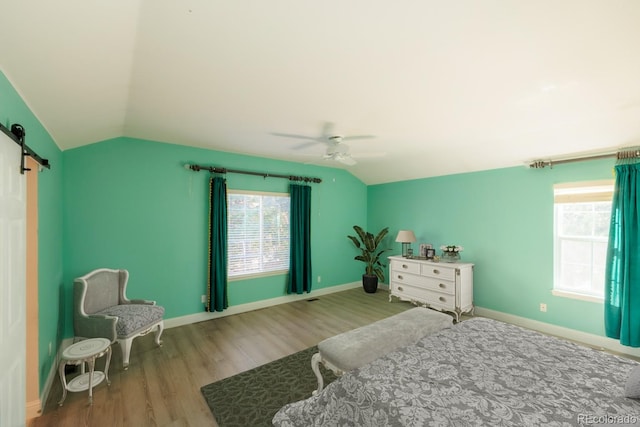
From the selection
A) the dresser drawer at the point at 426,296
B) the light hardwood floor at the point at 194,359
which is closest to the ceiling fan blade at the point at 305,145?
the light hardwood floor at the point at 194,359

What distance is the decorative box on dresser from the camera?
3982 mm

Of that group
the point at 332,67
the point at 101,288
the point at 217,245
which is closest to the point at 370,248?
the point at 217,245

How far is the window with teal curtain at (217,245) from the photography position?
3918 millimetres

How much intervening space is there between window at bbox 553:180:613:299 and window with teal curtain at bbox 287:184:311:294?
3.69 meters

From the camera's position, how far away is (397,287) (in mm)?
4793

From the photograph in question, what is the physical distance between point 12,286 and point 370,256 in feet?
16.5

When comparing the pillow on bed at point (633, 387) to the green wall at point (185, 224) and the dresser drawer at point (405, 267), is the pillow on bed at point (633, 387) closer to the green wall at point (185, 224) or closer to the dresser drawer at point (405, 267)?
the green wall at point (185, 224)

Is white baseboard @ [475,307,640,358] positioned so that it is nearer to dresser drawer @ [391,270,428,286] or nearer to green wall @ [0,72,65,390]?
dresser drawer @ [391,270,428,286]

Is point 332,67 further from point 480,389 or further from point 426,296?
point 426,296

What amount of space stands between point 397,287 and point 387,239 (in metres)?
1.21

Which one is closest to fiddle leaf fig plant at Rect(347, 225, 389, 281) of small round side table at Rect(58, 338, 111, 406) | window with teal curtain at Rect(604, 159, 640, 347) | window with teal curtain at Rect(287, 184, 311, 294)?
window with teal curtain at Rect(287, 184, 311, 294)

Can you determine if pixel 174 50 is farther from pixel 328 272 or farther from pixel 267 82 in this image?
pixel 328 272

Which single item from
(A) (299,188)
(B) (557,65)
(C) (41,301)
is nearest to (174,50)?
(C) (41,301)

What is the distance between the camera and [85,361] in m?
2.24
